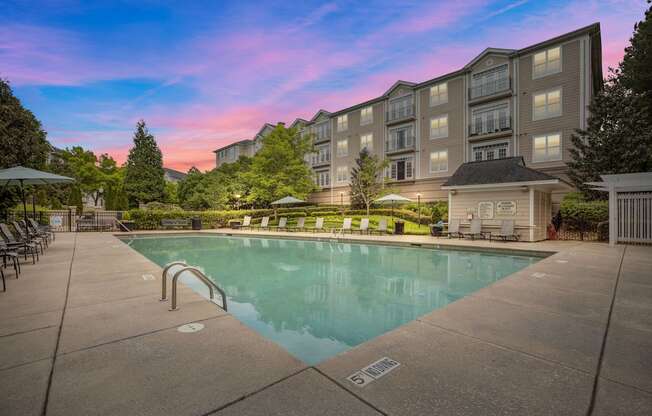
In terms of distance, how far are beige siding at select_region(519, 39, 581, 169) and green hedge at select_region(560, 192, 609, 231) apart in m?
6.64

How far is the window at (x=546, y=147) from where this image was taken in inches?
739

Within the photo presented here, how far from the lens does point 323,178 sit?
32.9 m

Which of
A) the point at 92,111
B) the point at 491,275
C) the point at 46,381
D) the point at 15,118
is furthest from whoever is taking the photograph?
the point at 92,111

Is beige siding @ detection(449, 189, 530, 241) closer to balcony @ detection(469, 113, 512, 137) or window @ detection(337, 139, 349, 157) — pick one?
balcony @ detection(469, 113, 512, 137)

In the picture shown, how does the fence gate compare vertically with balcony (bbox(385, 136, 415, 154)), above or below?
below

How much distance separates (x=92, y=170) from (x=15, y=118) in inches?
1481

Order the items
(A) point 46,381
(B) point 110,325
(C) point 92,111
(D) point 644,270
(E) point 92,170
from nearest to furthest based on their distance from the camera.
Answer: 1. (A) point 46,381
2. (B) point 110,325
3. (D) point 644,270
4. (C) point 92,111
5. (E) point 92,170

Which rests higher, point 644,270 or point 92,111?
point 92,111

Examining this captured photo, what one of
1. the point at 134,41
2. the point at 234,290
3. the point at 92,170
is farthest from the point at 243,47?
the point at 92,170

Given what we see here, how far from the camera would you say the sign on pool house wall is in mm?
13016

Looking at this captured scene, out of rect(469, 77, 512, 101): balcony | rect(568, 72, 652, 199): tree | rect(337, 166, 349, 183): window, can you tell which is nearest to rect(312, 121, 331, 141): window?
rect(337, 166, 349, 183): window

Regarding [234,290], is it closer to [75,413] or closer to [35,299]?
[35,299]

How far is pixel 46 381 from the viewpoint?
2074 mm

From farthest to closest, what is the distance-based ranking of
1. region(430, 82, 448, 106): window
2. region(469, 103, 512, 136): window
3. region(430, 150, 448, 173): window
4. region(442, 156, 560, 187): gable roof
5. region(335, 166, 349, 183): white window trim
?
region(335, 166, 349, 183): white window trim < region(430, 82, 448, 106): window < region(430, 150, 448, 173): window < region(469, 103, 512, 136): window < region(442, 156, 560, 187): gable roof
